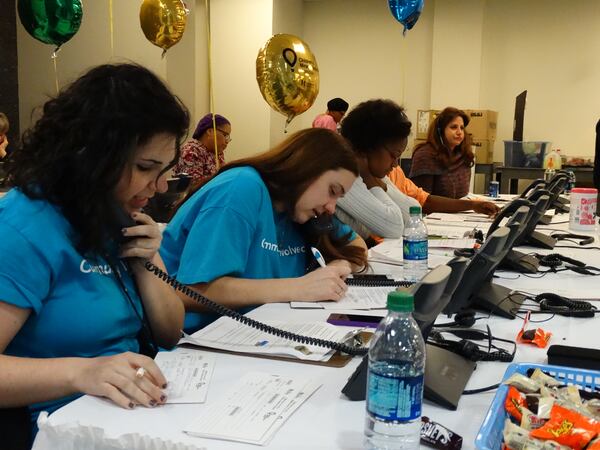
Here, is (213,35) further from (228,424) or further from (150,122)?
(228,424)

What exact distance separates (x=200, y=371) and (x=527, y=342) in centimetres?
69

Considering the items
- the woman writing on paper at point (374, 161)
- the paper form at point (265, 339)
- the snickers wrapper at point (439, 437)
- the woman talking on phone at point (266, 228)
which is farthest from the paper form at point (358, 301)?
the woman writing on paper at point (374, 161)

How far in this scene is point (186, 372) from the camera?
3.61ft

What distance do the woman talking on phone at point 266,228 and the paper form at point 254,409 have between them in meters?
0.53

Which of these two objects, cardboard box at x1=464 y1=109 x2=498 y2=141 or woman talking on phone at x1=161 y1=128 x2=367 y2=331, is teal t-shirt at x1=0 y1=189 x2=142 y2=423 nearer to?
woman talking on phone at x1=161 y1=128 x2=367 y2=331

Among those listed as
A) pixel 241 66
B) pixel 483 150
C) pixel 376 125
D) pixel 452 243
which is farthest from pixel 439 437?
pixel 241 66

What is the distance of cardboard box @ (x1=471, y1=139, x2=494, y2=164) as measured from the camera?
703 cm

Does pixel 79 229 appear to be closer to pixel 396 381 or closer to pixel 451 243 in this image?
pixel 396 381

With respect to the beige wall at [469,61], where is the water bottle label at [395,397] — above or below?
below

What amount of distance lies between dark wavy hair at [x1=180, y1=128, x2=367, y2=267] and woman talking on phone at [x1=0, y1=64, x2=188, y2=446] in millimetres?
→ 530

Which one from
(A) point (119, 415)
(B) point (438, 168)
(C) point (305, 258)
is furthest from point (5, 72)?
(A) point (119, 415)

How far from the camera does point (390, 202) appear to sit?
9.40 feet

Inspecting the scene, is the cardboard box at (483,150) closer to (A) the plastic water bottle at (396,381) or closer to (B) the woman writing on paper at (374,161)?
(B) the woman writing on paper at (374,161)

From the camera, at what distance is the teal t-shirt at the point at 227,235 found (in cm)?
159
